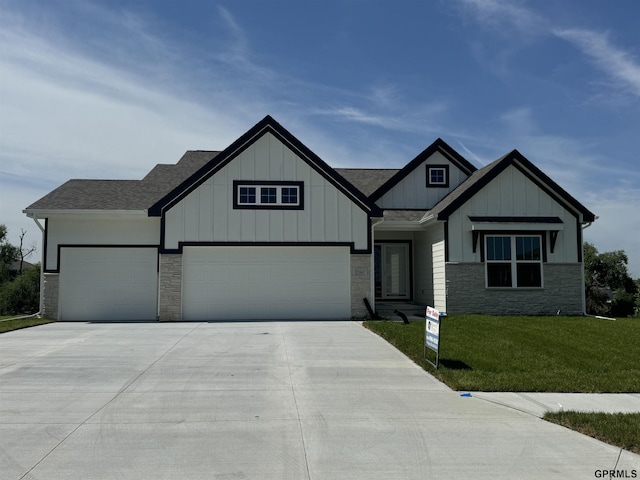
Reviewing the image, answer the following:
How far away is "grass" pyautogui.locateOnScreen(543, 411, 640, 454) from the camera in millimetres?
5723

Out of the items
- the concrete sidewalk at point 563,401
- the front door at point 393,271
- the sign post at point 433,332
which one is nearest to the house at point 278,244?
the front door at point 393,271

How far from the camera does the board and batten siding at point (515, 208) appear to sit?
18.3 m

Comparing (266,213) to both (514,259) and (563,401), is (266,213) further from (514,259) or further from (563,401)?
(563,401)

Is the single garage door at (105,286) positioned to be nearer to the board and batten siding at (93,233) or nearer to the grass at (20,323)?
the board and batten siding at (93,233)

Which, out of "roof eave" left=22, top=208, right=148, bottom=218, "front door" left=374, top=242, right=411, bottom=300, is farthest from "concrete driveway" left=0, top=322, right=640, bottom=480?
"front door" left=374, top=242, right=411, bottom=300

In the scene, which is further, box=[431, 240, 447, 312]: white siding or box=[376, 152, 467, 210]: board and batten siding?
box=[376, 152, 467, 210]: board and batten siding

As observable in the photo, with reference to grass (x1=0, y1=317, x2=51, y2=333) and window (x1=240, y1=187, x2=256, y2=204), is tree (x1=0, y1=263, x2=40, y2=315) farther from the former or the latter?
window (x1=240, y1=187, x2=256, y2=204)

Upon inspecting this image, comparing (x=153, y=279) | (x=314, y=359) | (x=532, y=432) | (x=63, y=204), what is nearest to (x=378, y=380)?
(x=314, y=359)

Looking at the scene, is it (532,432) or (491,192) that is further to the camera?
(491,192)

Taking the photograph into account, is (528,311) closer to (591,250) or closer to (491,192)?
(491,192)

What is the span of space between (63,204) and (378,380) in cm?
1354

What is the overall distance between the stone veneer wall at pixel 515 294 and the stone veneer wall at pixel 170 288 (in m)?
8.84

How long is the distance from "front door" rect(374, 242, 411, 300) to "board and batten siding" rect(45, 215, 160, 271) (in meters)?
8.93

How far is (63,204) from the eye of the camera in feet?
58.4
